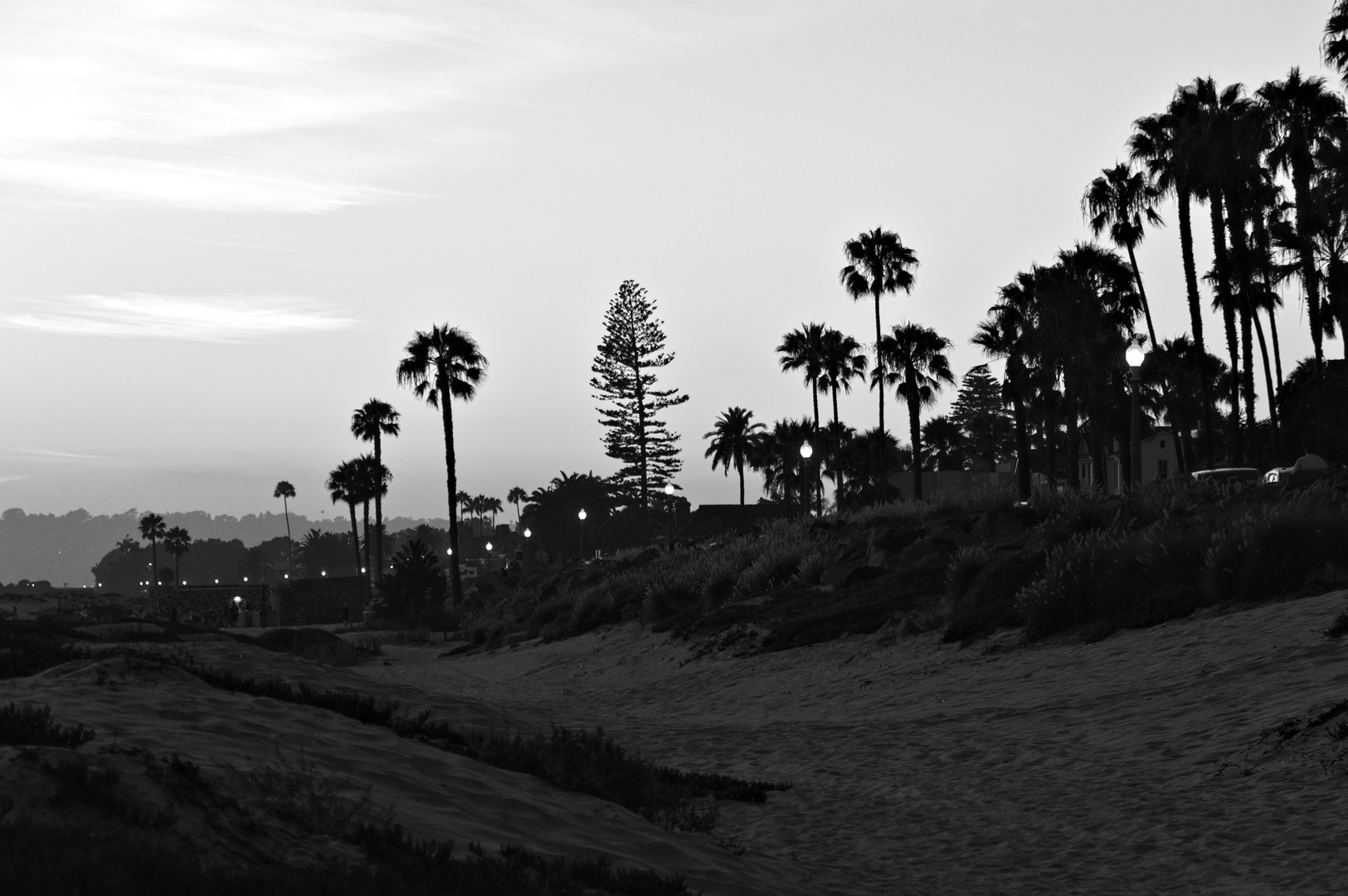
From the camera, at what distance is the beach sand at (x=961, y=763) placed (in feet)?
21.7

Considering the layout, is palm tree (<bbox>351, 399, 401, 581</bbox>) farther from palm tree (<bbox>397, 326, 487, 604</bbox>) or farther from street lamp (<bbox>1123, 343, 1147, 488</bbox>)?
street lamp (<bbox>1123, 343, 1147, 488</bbox>)

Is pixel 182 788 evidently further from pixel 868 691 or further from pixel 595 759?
pixel 868 691

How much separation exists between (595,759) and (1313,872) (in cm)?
427

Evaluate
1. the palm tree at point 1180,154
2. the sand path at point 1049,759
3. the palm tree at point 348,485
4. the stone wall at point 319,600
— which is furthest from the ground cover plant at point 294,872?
the palm tree at point 348,485

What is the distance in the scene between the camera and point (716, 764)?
35.2 feet

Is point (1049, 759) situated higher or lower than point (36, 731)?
lower

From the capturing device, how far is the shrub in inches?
239

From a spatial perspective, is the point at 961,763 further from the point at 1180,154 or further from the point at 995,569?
the point at 1180,154

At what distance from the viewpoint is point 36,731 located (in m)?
6.22

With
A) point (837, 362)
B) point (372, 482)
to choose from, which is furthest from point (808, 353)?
point (372, 482)

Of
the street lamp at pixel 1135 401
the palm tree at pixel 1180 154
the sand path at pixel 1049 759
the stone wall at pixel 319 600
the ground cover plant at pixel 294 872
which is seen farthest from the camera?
the stone wall at pixel 319 600

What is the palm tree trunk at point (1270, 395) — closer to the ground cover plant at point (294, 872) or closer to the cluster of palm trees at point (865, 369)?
the cluster of palm trees at point (865, 369)

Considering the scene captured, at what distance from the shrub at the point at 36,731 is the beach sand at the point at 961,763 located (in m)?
0.31

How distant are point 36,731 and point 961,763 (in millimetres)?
6729
